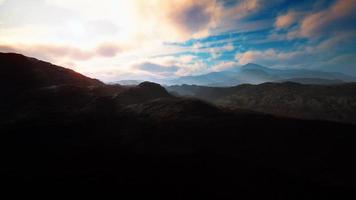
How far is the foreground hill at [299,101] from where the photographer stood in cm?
10324

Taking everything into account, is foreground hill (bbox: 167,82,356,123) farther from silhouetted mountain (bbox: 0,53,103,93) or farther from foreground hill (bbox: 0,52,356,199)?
silhouetted mountain (bbox: 0,53,103,93)

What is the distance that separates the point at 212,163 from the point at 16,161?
2518 centimetres

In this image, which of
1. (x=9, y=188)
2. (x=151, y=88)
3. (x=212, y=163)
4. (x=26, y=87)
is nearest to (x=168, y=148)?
(x=212, y=163)

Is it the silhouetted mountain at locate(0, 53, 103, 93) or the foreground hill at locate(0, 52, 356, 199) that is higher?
the silhouetted mountain at locate(0, 53, 103, 93)

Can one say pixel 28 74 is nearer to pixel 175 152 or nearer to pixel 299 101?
pixel 175 152

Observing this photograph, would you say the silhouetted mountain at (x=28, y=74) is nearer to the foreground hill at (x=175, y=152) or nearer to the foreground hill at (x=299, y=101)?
the foreground hill at (x=175, y=152)

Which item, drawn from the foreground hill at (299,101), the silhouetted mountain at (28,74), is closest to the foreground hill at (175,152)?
the silhouetted mountain at (28,74)

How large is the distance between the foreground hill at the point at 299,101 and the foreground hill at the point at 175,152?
62060 millimetres

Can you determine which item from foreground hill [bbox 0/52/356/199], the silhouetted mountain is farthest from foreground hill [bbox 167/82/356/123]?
the silhouetted mountain

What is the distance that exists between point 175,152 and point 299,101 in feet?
394

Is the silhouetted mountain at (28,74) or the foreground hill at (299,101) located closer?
the silhouetted mountain at (28,74)

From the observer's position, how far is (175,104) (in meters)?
51.4

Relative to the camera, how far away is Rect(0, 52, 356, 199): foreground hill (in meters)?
23.0

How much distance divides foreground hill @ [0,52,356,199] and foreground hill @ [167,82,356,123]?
62.1 m
